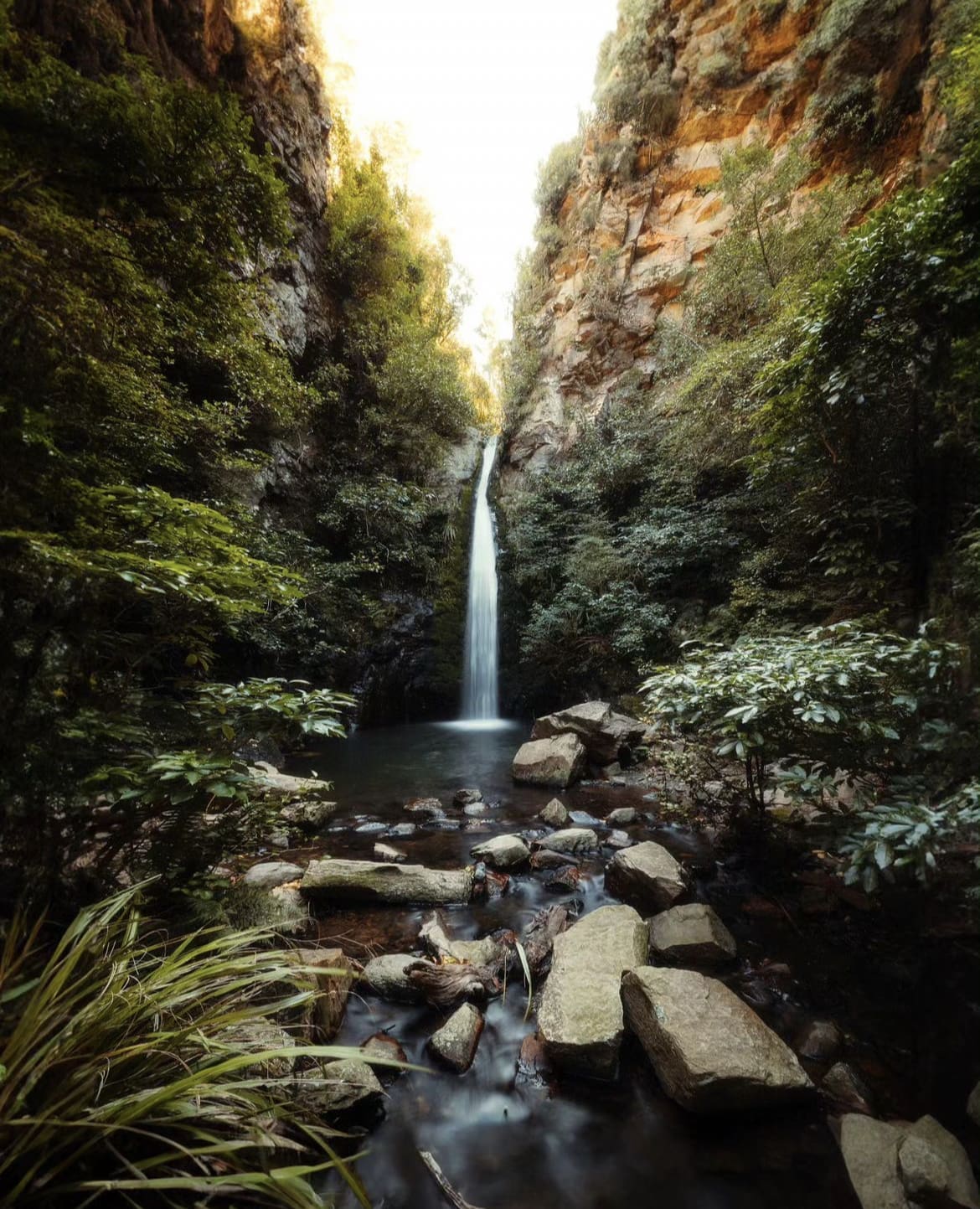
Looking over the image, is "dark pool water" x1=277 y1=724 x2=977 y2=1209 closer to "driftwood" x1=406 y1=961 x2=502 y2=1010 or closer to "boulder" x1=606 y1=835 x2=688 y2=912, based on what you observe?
"driftwood" x1=406 y1=961 x2=502 y2=1010

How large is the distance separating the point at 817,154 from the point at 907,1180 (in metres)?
15.2

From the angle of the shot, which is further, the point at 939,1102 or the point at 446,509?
the point at 446,509

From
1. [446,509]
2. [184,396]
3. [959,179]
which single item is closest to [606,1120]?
Answer: [959,179]

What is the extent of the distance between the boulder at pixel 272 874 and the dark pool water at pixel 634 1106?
0.57 m

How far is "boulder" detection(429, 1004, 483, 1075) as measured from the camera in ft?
7.09

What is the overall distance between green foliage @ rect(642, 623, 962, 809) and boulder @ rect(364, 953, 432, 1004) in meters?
2.19

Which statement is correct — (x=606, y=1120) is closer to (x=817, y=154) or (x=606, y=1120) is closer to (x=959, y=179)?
(x=959, y=179)

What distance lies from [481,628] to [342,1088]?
38.3ft

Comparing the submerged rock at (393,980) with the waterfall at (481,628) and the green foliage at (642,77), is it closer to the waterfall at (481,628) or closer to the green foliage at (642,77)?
the waterfall at (481,628)

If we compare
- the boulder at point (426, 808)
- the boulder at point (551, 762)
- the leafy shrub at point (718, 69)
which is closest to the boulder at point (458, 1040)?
the boulder at point (426, 808)

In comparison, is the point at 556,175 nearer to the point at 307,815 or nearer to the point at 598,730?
the point at 598,730

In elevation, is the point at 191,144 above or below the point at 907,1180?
above

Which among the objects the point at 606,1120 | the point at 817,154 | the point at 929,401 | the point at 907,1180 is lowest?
the point at 606,1120

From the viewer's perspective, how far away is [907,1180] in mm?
1533
